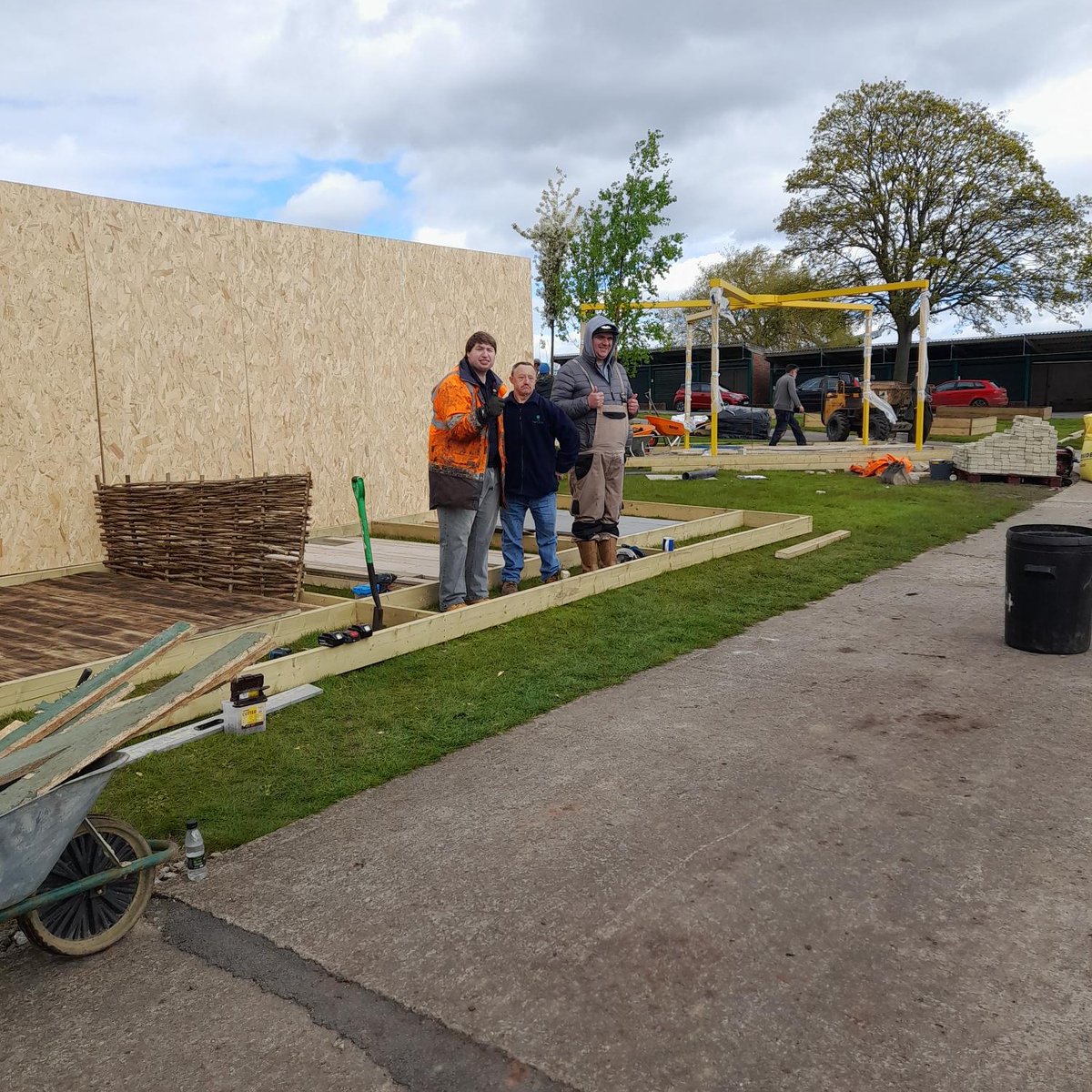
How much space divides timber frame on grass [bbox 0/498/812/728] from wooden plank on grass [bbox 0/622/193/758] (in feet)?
1.89

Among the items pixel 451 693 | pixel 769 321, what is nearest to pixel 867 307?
pixel 451 693

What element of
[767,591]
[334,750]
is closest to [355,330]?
[767,591]

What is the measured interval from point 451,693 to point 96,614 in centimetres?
304

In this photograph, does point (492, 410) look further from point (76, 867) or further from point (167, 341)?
point (167, 341)

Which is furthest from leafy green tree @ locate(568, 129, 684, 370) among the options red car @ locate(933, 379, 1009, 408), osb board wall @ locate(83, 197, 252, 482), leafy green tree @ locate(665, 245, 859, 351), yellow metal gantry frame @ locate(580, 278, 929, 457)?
leafy green tree @ locate(665, 245, 859, 351)

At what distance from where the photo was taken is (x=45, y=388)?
8.27 metres

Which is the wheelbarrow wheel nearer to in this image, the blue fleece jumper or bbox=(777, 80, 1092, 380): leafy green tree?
the blue fleece jumper

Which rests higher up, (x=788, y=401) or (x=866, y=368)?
(x=866, y=368)

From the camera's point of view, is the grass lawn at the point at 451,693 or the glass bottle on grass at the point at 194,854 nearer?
the glass bottle on grass at the point at 194,854

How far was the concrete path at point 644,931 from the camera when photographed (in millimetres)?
2508

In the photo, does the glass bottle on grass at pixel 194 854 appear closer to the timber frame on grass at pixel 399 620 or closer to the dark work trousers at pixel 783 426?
the timber frame on grass at pixel 399 620

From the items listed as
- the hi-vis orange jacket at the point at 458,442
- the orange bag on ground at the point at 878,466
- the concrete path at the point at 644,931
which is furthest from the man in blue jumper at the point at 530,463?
the orange bag on ground at the point at 878,466

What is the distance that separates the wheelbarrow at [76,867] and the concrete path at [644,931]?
0.11m

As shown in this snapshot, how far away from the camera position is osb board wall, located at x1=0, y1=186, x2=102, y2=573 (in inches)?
317
